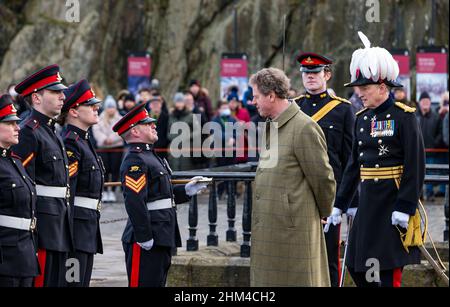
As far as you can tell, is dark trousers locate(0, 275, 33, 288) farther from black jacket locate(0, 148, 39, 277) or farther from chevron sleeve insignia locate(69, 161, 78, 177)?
chevron sleeve insignia locate(69, 161, 78, 177)

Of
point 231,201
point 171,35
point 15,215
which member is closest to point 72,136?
point 15,215

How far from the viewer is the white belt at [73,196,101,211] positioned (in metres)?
10.1

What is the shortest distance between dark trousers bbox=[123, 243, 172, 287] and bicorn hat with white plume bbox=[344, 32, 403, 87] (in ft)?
6.64

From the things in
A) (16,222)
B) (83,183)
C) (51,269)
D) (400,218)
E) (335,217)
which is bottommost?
(51,269)

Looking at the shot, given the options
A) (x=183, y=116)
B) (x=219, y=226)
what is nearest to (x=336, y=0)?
(x=183, y=116)

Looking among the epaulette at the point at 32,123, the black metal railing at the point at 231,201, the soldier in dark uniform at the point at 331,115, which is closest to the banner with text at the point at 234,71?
the black metal railing at the point at 231,201

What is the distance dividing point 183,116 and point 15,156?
11.9 metres

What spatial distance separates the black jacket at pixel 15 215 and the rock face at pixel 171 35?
2036 cm

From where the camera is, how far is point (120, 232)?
17359 millimetres

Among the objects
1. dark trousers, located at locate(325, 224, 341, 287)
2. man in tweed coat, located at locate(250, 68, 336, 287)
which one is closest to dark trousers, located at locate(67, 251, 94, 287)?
man in tweed coat, located at locate(250, 68, 336, 287)

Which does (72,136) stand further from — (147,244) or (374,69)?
(374,69)

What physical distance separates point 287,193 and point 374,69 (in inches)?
60.6

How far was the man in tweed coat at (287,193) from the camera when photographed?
29.4ft
